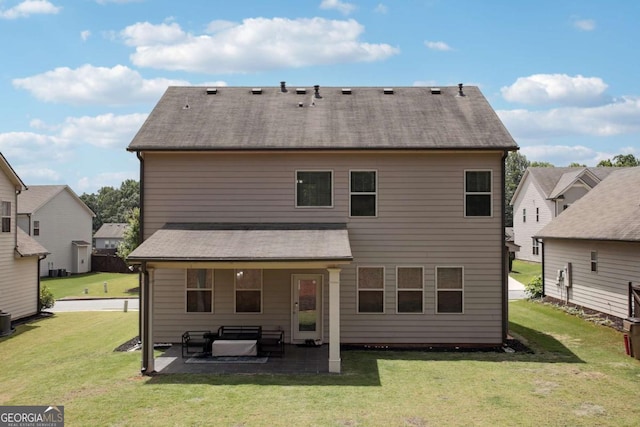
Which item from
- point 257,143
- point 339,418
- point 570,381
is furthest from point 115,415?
point 570,381

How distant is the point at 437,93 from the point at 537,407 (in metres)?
11.2

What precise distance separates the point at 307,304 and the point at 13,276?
40.9ft

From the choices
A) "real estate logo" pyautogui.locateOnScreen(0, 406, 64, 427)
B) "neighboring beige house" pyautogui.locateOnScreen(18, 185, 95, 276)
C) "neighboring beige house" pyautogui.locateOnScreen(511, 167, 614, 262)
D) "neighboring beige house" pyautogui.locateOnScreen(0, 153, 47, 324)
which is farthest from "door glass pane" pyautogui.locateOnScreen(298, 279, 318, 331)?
"neighboring beige house" pyautogui.locateOnScreen(18, 185, 95, 276)

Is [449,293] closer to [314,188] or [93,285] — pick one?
[314,188]

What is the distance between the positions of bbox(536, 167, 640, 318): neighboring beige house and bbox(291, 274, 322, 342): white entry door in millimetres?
10232

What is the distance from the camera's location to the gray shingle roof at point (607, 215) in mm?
17859

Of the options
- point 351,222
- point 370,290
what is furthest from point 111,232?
point 370,290

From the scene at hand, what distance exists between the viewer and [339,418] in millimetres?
8930

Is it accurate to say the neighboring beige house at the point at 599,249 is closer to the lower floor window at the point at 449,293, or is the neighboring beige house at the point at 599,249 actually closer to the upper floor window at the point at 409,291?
the lower floor window at the point at 449,293

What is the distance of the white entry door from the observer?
1480 cm

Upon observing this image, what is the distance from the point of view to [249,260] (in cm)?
1221

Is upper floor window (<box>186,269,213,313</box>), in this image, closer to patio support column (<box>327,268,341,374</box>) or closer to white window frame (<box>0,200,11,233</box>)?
patio support column (<box>327,268,341,374</box>)

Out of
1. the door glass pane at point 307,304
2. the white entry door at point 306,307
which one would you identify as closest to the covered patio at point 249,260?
the white entry door at point 306,307

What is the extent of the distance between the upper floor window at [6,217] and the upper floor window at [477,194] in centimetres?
1675
